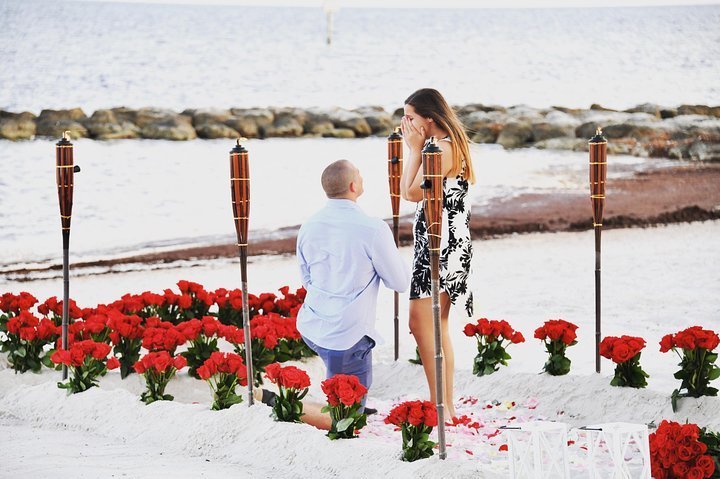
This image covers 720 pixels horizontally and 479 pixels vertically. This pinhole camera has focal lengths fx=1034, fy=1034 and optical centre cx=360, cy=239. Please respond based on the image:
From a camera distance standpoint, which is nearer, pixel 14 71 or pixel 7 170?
pixel 7 170

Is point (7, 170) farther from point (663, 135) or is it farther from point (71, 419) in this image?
point (71, 419)

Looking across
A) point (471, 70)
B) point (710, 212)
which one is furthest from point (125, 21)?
point (710, 212)

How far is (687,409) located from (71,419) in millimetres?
2123

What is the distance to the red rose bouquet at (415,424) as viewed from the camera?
9.37ft

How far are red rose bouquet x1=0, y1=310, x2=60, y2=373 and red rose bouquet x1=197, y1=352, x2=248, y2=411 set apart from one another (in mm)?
1012

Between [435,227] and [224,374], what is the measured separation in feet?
3.26

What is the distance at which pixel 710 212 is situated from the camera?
10469 millimetres

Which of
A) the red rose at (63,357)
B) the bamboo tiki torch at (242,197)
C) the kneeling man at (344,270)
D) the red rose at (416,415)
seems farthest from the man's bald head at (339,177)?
the red rose at (63,357)

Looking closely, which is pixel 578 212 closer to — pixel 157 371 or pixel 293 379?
pixel 157 371

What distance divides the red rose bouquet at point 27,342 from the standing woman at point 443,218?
1.62 m

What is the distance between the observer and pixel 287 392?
3309mm

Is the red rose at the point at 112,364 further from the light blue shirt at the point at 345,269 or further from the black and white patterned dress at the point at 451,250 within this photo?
the black and white patterned dress at the point at 451,250

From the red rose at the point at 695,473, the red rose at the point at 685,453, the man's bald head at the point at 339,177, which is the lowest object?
the red rose at the point at 695,473

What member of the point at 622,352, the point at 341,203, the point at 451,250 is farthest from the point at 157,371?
the point at 622,352
